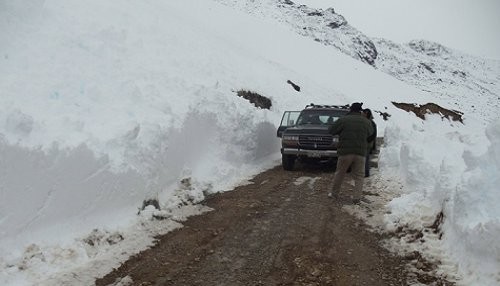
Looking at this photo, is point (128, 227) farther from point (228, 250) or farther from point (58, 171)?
point (228, 250)

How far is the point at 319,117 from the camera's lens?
1366cm

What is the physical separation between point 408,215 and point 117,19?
12.8 m

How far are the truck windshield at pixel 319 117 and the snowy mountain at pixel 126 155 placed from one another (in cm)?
167

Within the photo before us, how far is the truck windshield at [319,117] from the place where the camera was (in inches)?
531

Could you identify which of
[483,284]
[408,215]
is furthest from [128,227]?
[483,284]

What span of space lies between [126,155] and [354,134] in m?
4.37

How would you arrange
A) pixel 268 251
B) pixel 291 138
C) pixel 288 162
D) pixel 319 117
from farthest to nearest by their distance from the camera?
pixel 319 117
pixel 288 162
pixel 291 138
pixel 268 251

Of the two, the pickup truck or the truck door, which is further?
the truck door

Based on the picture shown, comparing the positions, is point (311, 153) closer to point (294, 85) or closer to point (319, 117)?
point (319, 117)

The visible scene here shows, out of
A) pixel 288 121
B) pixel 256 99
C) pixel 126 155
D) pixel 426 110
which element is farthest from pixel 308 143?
pixel 426 110

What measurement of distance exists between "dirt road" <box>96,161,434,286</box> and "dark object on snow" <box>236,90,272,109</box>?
1230 cm

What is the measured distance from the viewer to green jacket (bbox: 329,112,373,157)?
→ 354 inches

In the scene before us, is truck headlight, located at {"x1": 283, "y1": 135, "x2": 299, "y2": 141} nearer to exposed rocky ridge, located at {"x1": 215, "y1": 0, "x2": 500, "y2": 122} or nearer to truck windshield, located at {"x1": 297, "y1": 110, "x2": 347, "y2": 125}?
truck windshield, located at {"x1": 297, "y1": 110, "x2": 347, "y2": 125}

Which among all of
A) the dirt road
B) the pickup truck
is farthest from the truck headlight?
the dirt road
